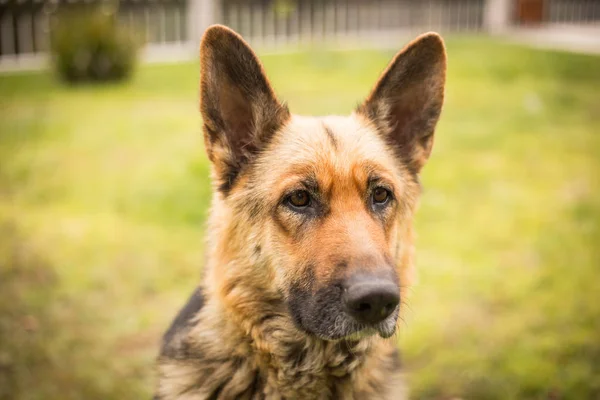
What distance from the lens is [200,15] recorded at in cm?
1514

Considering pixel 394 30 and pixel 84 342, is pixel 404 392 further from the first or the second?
pixel 394 30

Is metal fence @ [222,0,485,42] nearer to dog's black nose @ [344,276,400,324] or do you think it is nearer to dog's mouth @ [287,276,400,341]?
dog's mouth @ [287,276,400,341]

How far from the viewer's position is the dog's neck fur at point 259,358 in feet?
9.52

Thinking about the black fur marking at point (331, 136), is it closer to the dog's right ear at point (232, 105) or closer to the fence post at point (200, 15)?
the dog's right ear at point (232, 105)

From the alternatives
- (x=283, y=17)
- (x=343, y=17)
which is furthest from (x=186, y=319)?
(x=343, y=17)

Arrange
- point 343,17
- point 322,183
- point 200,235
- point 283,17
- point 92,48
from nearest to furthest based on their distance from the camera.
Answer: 1. point 322,183
2. point 200,235
3. point 92,48
4. point 283,17
5. point 343,17

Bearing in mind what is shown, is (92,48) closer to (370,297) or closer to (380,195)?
(380,195)

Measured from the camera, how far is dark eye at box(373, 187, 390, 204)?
9.83 feet

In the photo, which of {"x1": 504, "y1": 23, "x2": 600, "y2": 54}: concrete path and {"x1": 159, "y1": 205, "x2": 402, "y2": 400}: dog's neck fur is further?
{"x1": 504, "y1": 23, "x2": 600, "y2": 54}: concrete path

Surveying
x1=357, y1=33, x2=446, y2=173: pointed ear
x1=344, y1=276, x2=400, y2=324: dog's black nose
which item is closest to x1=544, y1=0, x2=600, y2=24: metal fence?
x1=357, y1=33, x2=446, y2=173: pointed ear

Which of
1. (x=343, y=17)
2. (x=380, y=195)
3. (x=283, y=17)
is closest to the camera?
(x=380, y=195)

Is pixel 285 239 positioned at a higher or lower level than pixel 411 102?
lower

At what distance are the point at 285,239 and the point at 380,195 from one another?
1.78 feet

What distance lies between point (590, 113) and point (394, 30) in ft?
30.4
